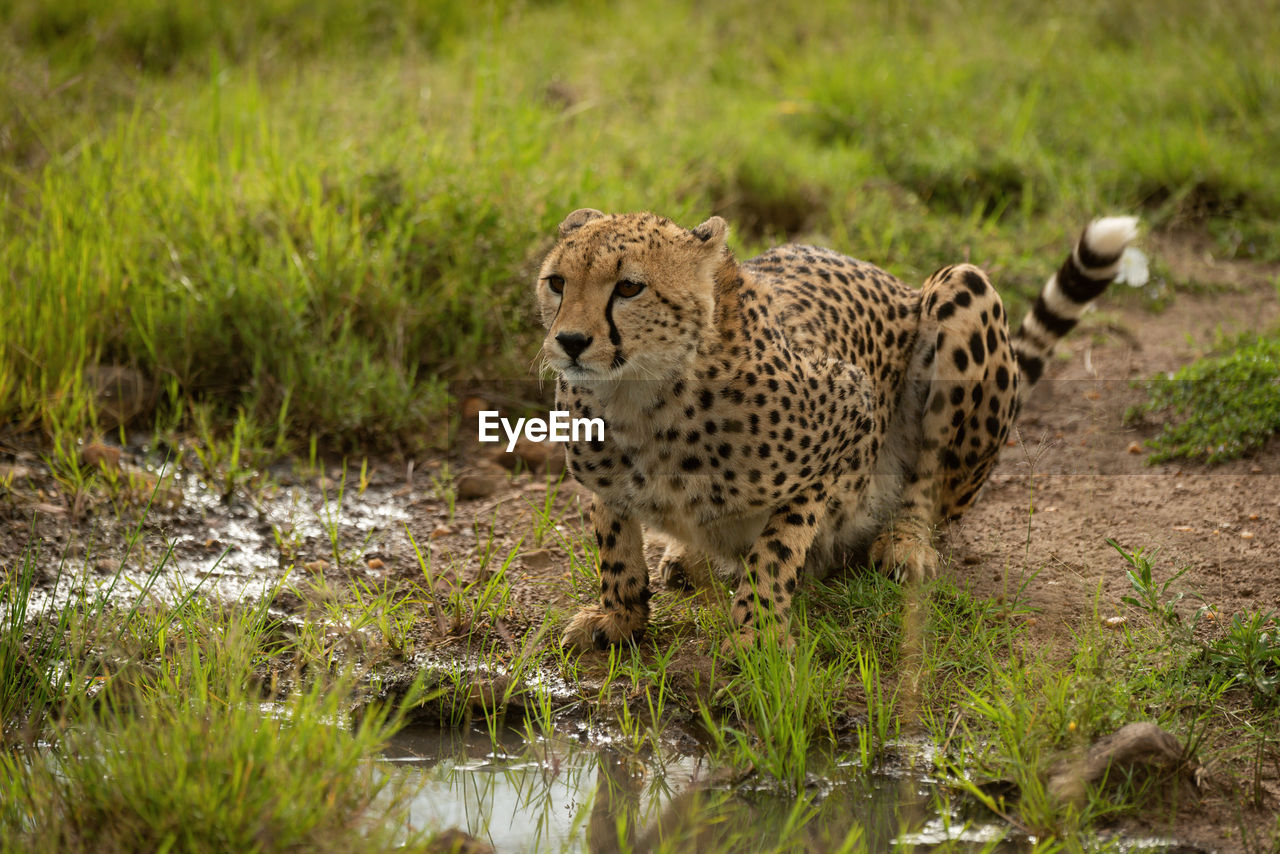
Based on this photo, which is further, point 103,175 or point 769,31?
point 769,31

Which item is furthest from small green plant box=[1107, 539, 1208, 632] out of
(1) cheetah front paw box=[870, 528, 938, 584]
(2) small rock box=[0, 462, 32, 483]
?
(2) small rock box=[0, 462, 32, 483]

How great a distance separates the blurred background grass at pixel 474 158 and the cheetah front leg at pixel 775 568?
1.66 metres

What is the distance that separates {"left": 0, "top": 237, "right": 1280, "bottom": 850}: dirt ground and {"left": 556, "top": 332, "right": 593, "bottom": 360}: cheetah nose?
0.78 meters

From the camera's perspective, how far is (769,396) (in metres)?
2.96

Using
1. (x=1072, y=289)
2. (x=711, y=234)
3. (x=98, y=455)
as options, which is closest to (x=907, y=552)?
(x=1072, y=289)

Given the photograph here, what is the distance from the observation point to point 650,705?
2.86m

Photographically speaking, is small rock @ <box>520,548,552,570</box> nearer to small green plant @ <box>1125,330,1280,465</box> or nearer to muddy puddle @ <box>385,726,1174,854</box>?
muddy puddle @ <box>385,726,1174,854</box>

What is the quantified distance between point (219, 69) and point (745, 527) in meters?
3.92

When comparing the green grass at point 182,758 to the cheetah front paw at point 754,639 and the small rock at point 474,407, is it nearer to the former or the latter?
the cheetah front paw at point 754,639

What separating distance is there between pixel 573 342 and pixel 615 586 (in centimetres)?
77

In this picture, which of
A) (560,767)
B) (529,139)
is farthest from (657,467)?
(529,139)

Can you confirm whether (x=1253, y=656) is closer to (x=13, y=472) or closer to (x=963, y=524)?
(x=963, y=524)

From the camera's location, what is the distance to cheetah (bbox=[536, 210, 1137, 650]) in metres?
2.78

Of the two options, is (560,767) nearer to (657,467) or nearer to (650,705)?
(650,705)
